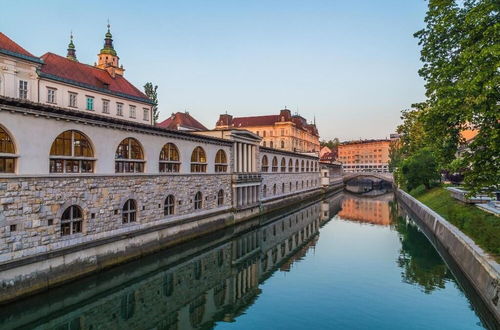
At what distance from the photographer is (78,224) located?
17.9 meters

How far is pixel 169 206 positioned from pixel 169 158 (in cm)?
343

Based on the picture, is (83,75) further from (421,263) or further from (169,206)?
(421,263)

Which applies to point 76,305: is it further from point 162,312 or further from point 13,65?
point 13,65

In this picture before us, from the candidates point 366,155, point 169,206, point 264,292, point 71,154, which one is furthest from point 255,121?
point 264,292

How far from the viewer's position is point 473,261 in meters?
16.8

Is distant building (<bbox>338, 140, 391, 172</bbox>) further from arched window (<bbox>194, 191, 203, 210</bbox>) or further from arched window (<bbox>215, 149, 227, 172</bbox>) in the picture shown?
arched window (<bbox>194, 191, 203, 210</bbox>)

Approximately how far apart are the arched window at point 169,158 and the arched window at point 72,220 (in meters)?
7.77

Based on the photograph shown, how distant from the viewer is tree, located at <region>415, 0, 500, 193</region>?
41.8 ft

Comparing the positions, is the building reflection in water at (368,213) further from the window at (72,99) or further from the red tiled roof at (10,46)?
the red tiled roof at (10,46)

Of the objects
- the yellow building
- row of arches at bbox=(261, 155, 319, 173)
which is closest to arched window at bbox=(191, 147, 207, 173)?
row of arches at bbox=(261, 155, 319, 173)

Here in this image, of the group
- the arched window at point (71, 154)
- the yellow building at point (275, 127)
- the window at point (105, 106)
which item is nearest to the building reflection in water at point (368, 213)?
the window at point (105, 106)

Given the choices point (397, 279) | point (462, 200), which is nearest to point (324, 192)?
point (462, 200)

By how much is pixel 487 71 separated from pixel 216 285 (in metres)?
15.2

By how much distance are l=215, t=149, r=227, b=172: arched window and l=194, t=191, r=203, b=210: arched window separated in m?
4.22
